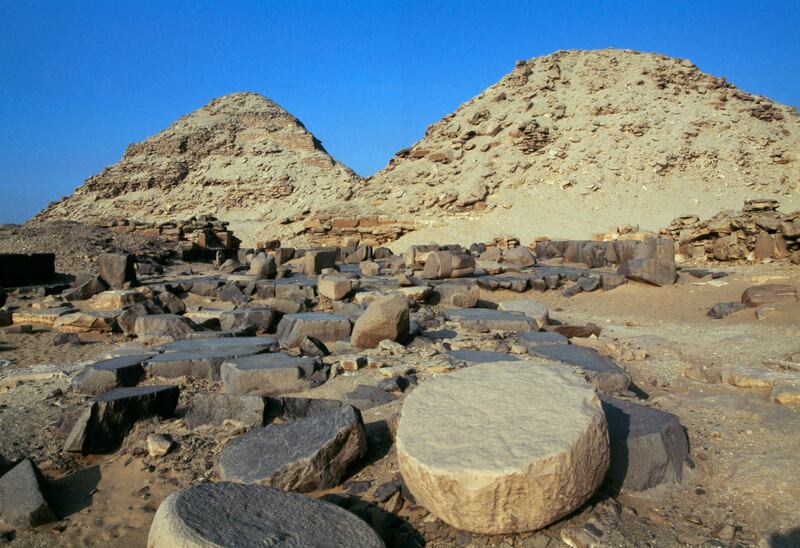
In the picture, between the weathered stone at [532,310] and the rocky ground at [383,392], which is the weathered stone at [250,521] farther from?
the weathered stone at [532,310]

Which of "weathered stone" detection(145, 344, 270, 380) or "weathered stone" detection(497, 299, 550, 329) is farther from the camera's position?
"weathered stone" detection(497, 299, 550, 329)

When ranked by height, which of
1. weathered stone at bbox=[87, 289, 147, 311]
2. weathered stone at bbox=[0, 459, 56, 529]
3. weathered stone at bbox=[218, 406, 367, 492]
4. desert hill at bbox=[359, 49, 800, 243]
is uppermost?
desert hill at bbox=[359, 49, 800, 243]

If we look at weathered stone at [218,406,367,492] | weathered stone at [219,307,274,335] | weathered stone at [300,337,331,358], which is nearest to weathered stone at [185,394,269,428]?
weathered stone at [218,406,367,492]

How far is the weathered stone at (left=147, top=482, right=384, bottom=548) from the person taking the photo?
1927 millimetres

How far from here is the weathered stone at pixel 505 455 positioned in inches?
84.9

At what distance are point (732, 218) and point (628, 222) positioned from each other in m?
8.73

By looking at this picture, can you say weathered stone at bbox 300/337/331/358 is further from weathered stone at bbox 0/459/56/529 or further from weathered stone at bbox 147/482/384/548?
weathered stone at bbox 147/482/384/548

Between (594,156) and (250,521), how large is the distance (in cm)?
2541

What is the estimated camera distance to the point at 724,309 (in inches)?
297

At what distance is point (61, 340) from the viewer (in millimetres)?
6234

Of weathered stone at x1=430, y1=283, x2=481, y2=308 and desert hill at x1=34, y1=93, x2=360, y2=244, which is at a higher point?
desert hill at x1=34, y1=93, x2=360, y2=244

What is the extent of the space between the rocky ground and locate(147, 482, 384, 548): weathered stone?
1.22 feet

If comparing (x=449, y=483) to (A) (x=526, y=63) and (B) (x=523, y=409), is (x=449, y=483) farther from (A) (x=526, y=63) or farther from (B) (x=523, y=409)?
(A) (x=526, y=63)

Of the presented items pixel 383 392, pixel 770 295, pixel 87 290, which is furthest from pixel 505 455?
pixel 87 290
